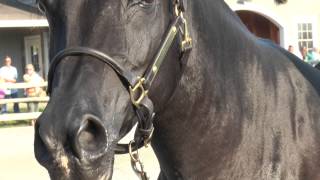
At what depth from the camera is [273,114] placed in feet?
9.23

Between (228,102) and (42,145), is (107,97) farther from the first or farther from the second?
(228,102)

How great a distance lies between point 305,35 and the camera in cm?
2139

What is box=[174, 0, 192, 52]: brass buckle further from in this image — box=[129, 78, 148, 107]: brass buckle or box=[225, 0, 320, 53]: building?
box=[225, 0, 320, 53]: building

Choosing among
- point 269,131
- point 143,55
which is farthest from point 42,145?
point 269,131

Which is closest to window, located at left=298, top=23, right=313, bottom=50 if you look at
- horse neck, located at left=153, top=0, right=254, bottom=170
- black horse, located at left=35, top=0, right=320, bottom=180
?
black horse, located at left=35, top=0, right=320, bottom=180

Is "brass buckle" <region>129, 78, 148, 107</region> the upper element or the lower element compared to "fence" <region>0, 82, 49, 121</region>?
upper

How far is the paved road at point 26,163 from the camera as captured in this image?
8.28m

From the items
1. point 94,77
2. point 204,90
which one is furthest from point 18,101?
point 94,77

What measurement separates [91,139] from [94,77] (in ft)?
0.70

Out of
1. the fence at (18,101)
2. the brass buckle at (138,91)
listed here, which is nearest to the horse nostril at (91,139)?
the brass buckle at (138,91)

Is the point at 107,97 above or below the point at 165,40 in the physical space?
below

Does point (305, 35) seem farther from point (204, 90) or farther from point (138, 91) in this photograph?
point (138, 91)

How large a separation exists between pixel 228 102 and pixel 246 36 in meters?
0.39

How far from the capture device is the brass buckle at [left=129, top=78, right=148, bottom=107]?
2.12m
